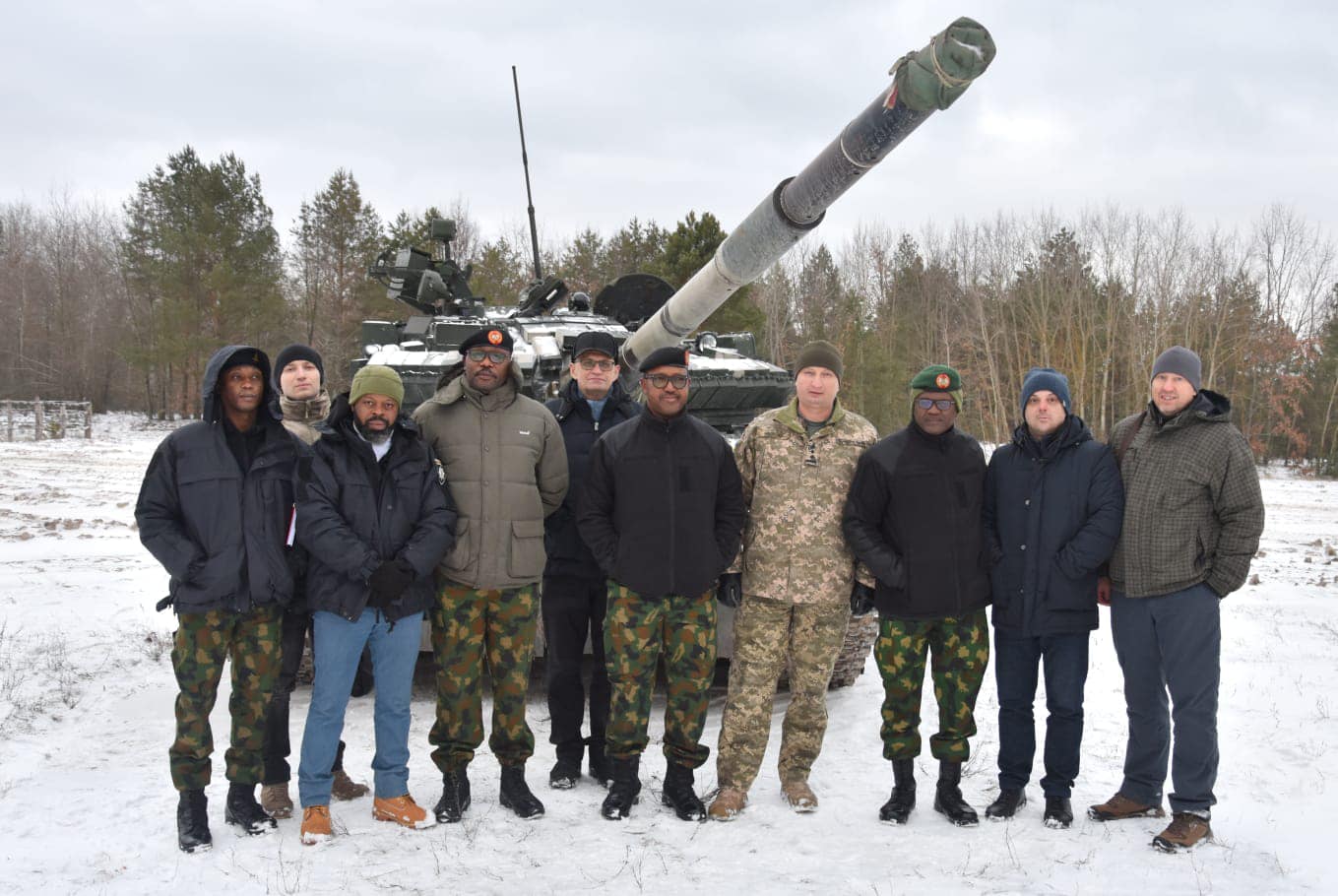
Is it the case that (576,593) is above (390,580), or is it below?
below

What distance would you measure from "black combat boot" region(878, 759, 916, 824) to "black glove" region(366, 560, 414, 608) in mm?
2197

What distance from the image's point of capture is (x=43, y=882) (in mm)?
3352

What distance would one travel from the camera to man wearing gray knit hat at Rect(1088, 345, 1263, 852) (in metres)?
3.82

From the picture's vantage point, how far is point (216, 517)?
3.75m

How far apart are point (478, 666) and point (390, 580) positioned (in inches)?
23.7

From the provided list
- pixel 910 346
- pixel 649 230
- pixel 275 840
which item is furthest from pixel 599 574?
pixel 910 346

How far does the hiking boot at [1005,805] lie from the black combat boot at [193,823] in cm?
314

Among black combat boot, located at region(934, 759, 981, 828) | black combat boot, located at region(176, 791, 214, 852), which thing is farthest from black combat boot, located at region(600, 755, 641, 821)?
black combat boot, located at region(176, 791, 214, 852)

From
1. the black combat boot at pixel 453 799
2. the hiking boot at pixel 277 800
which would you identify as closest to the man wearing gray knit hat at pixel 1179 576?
the black combat boot at pixel 453 799

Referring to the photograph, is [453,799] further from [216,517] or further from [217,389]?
[217,389]

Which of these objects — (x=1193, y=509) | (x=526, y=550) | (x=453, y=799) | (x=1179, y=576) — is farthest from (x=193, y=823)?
(x=1193, y=509)

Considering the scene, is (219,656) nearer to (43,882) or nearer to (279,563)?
(279,563)

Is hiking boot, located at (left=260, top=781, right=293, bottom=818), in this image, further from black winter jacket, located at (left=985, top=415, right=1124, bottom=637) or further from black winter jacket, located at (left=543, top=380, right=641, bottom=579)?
black winter jacket, located at (left=985, top=415, right=1124, bottom=637)

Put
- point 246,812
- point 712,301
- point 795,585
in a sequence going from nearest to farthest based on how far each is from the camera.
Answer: point 246,812, point 795,585, point 712,301
